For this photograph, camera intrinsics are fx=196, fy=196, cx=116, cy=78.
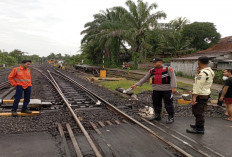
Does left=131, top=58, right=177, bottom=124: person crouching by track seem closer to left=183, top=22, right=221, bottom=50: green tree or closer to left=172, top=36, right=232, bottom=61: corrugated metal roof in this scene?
left=172, top=36, right=232, bottom=61: corrugated metal roof

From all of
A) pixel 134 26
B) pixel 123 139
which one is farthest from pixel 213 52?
pixel 123 139

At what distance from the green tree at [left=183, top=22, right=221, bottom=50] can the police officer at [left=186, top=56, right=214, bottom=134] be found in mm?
32374

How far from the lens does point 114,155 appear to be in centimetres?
336

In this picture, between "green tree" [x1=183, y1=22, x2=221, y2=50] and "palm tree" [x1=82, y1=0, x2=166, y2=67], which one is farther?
"green tree" [x1=183, y1=22, x2=221, y2=50]

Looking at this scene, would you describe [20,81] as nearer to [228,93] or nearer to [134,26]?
[228,93]

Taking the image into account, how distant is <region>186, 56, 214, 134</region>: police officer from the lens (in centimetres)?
430

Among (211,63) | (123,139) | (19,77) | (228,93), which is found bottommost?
(123,139)

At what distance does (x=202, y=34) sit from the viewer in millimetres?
34781

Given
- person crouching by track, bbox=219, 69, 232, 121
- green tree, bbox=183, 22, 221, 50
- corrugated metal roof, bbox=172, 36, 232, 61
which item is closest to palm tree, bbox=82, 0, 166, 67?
corrugated metal roof, bbox=172, 36, 232, 61

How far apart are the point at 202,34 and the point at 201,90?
112 ft

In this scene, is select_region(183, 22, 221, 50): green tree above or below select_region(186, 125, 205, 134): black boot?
above

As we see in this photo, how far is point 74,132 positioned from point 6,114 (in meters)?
2.33

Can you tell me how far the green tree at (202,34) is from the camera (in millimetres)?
34594

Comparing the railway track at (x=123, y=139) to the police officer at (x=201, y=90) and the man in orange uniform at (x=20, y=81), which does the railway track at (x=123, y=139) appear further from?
the man in orange uniform at (x=20, y=81)
